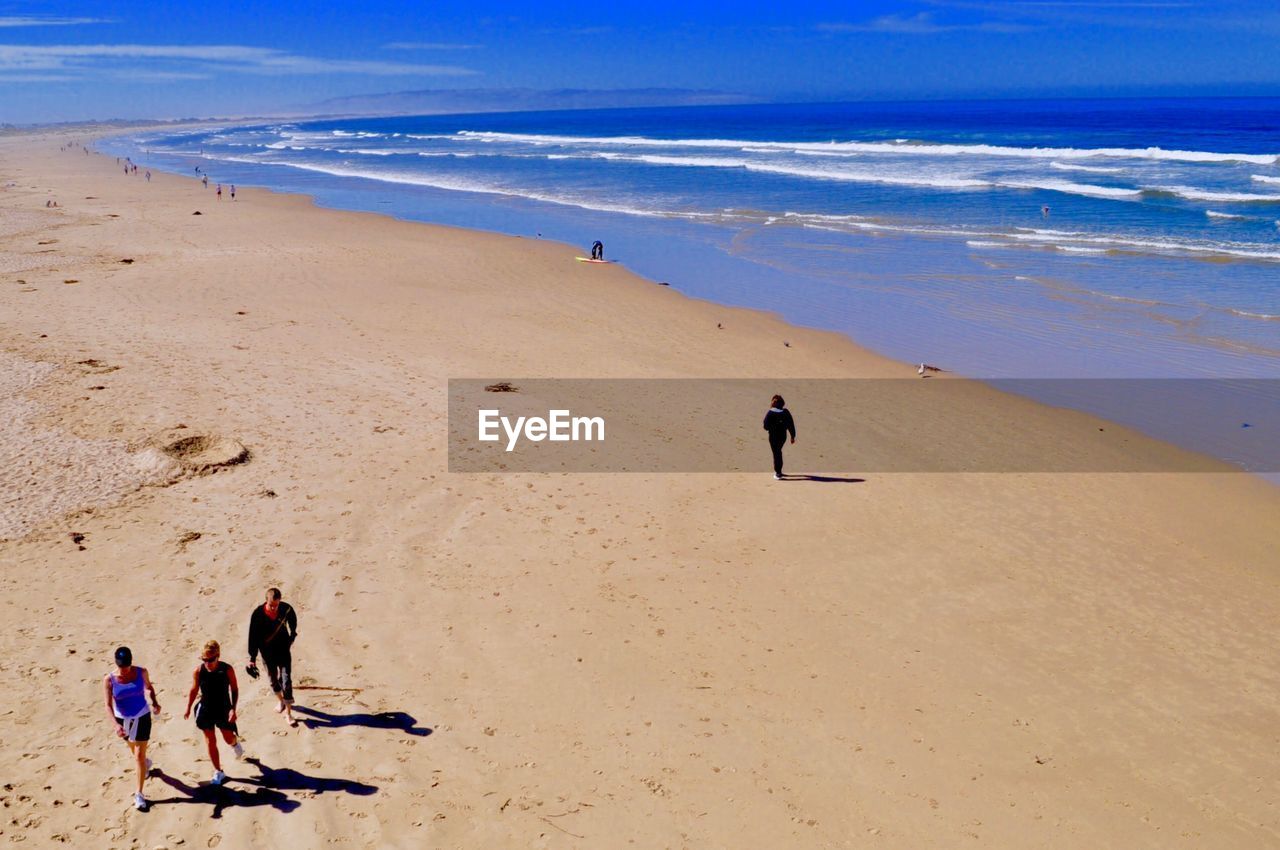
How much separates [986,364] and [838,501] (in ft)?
24.0

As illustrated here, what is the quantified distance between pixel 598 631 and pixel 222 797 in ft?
11.5

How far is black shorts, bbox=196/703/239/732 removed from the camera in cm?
642

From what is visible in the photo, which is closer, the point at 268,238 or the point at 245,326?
the point at 245,326

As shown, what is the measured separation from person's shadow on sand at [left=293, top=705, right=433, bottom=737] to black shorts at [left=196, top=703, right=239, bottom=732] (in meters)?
0.81

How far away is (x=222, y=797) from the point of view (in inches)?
253

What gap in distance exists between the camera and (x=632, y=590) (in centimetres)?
957

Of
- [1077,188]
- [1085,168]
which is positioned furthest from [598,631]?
[1085,168]

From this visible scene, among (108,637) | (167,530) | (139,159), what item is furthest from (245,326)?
(139,159)

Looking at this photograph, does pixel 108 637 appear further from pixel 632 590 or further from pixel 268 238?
pixel 268 238

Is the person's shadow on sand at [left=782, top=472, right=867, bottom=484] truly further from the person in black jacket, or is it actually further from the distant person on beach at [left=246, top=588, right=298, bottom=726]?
the distant person on beach at [left=246, top=588, right=298, bottom=726]

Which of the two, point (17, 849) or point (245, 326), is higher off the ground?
point (245, 326)

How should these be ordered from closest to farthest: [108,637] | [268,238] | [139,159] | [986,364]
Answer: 1. [108,637]
2. [986,364]
3. [268,238]
4. [139,159]

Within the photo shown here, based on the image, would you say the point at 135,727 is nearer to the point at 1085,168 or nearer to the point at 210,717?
the point at 210,717

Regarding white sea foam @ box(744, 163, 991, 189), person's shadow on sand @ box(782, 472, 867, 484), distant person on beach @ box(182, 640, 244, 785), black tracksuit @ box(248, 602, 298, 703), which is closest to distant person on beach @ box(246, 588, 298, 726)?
black tracksuit @ box(248, 602, 298, 703)
